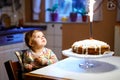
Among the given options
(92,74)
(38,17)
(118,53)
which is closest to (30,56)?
(92,74)

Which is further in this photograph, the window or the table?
the window

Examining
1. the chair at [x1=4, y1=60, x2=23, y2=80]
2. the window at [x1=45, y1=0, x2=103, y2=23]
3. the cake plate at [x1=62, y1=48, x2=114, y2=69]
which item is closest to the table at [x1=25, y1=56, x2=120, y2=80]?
the cake plate at [x1=62, y1=48, x2=114, y2=69]

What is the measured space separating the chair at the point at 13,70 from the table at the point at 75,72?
0.54ft

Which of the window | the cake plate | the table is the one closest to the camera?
the table

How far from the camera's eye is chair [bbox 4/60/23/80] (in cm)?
163

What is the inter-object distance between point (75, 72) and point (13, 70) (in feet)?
1.40

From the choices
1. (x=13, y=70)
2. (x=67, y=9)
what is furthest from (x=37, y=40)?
(x=67, y=9)

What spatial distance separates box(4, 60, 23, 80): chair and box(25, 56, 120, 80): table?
164 millimetres

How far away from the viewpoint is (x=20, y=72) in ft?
5.80

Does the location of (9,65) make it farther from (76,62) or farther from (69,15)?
(69,15)

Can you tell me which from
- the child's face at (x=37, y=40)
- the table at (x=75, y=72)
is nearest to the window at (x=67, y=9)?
the child's face at (x=37, y=40)

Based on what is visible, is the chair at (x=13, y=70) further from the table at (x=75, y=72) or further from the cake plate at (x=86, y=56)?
the cake plate at (x=86, y=56)

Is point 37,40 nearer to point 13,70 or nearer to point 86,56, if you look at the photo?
point 13,70

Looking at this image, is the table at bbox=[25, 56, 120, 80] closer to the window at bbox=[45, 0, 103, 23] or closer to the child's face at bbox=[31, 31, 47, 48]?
the child's face at bbox=[31, 31, 47, 48]
